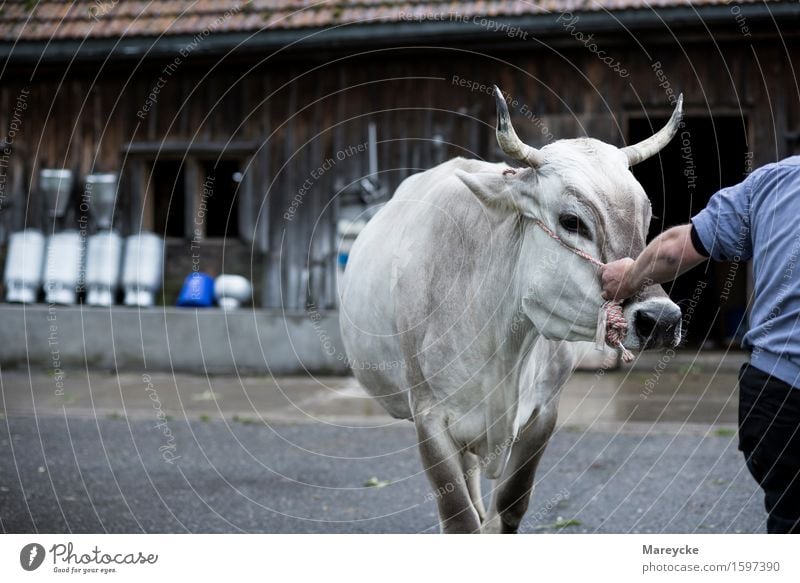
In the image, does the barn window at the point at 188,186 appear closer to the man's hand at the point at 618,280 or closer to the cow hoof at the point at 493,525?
the cow hoof at the point at 493,525

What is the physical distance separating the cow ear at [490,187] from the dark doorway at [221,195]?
27.6ft

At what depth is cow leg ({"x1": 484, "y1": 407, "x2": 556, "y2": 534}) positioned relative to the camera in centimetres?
421

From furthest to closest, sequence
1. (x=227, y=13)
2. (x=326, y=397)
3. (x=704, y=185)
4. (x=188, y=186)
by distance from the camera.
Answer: (x=704, y=185) → (x=188, y=186) → (x=227, y=13) → (x=326, y=397)

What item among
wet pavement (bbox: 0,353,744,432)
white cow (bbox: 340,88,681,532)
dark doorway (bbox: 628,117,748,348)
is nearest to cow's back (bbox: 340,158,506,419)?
white cow (bbox: 340,88,681,532)

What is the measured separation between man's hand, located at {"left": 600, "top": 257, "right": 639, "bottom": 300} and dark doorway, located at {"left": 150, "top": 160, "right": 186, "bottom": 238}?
375 inches

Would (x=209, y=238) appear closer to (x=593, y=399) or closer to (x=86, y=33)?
(x=86, y=33)

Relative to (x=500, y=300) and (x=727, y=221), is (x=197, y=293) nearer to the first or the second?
(x=500, y=300)

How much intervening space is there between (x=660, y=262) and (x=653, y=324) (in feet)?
0.72

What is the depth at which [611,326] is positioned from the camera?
3275mm

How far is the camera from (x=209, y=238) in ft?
39.5

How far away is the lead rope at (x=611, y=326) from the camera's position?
3240 millimetres

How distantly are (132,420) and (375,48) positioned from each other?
477 centimetres

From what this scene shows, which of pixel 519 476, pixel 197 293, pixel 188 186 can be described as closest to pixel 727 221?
pixel 519 476
